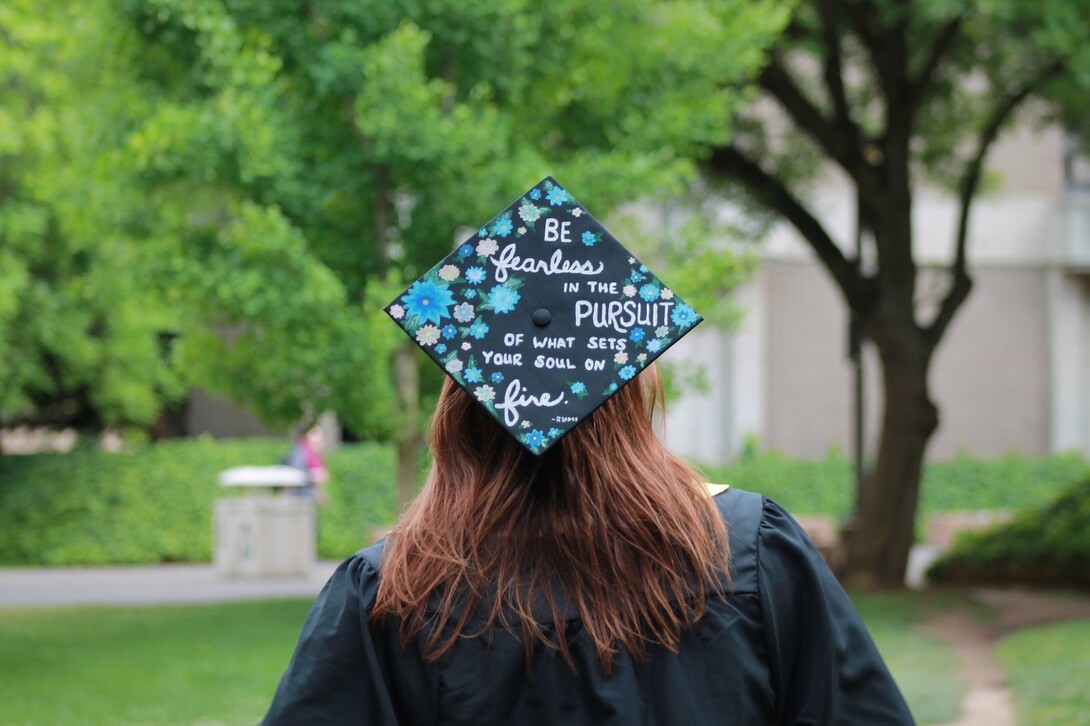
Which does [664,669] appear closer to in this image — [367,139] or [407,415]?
[407,415]

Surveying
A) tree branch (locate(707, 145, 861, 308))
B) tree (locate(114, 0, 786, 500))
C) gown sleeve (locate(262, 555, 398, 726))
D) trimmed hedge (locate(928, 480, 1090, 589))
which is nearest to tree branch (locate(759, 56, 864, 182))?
tree branch (locate(707, 145, 861, 308))

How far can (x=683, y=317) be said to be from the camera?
2359 mm

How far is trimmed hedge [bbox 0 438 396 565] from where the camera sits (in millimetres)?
18203

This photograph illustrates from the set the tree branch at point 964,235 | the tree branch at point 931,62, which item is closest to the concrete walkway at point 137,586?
the tree branch at point 964,235

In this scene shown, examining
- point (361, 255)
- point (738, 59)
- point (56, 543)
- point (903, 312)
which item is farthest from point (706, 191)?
point (56, 543)

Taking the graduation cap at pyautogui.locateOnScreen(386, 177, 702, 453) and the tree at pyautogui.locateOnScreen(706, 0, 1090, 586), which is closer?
the graduation cap at pyautogui.locateOnScreen(386, 177, 702, 453)

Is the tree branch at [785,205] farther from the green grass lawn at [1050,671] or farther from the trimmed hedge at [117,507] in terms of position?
the trimmed hedge at [117,507]

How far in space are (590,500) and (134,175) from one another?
739cm

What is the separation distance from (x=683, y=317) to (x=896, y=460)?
41.6 feet

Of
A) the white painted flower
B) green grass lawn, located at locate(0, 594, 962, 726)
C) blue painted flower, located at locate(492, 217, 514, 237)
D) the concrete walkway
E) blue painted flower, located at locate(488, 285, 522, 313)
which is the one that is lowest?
the concrete walkway

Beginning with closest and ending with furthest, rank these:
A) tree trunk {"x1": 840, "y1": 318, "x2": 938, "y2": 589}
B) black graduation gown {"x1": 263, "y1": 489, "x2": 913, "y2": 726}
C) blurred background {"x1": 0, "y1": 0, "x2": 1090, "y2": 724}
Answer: black graduation gown {"x1": 263, "y1": 489, "x2": 913, "y2": 726}, blurred background {"x1": 0, "y1": 0, "x2": 1090, "y2": 724}, tree trunk {"x1": 840, "y1": 318, "x2": 938, "y2": 589}

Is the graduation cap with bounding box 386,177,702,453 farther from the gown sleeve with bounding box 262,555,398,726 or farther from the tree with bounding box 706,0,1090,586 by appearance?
the tree with bounding box 706,0,1090,586

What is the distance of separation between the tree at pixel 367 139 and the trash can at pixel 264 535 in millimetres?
5316

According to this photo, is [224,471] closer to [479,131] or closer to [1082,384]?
[479,131]
